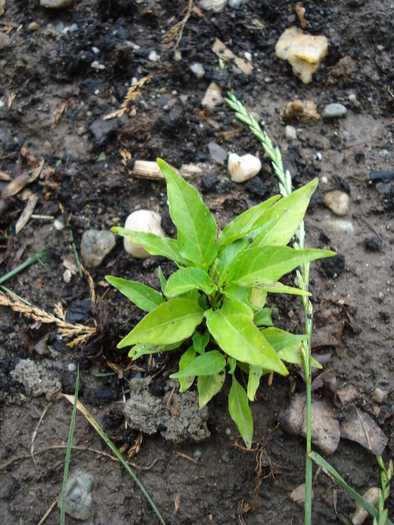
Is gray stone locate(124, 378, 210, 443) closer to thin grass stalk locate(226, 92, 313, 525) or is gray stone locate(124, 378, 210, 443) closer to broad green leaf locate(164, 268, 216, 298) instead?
thin grass stalk locate(226, 92, 313, 525)

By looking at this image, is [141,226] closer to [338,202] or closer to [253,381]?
[253,381]

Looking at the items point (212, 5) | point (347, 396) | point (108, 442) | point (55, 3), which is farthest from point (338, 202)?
point (55, 3)

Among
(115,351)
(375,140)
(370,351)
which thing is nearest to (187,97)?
(375,140)

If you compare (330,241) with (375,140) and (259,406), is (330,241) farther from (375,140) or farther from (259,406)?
(259,406)

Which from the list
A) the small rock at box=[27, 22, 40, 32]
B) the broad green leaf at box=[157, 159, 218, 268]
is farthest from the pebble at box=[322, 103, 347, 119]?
the small rock at box=[27, 22, 40, 32]

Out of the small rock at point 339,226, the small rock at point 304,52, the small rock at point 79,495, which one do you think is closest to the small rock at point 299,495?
the small rock at point 79,495

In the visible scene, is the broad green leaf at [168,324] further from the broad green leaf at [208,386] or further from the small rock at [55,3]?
the small rock at [55,3]

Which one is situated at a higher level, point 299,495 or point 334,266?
point 334,266
